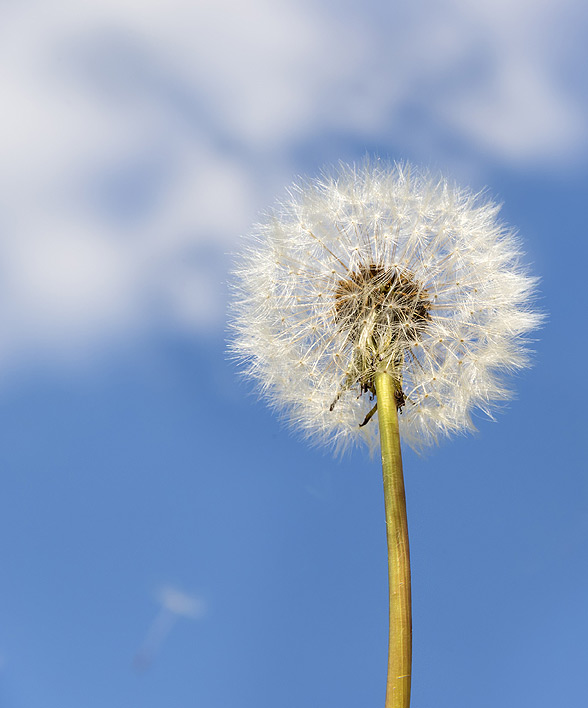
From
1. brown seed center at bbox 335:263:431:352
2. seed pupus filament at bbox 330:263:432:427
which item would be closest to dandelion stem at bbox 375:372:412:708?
seed pupus filament at bbox 330:263:432:427

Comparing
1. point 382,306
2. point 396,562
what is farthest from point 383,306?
point 396,562

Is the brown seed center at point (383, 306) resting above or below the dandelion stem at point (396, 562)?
above

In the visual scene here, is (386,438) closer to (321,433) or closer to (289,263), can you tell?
(321,433)

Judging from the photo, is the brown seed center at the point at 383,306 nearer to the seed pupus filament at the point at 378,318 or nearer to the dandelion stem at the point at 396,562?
the seed pupus filament at the point at 378,318

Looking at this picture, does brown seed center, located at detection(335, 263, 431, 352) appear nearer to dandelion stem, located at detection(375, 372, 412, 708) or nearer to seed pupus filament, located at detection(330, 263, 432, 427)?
seed pupus filament, located at detection(330, 263, 432, 427)

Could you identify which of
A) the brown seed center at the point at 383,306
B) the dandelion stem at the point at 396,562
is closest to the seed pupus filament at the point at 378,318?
the brown seed center at the point at 383,306

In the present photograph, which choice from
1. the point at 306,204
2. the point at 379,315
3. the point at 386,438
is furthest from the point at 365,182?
the point at 386,438

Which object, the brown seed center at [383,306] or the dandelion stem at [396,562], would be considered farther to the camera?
the brown seed center at [383,306]
